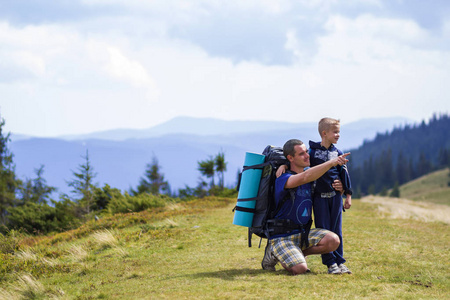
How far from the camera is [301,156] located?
7.18 metres

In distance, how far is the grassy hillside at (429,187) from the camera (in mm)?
141750

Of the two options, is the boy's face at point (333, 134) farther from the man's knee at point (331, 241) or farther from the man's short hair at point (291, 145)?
the man's knee at point (331, 241)

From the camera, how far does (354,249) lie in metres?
10.5

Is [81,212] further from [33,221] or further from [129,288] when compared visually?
[129,288]

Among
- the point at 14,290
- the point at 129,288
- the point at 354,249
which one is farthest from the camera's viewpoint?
the point at 354,249

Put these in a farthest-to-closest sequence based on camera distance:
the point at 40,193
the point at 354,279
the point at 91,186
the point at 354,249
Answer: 1. the point at 40,193
2. the point at 91,186
3. the point at 354,249
4. the point at 354,279

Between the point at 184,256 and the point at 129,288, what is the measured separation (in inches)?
127

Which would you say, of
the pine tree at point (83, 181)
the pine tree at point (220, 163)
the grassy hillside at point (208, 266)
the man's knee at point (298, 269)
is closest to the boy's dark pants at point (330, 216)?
the grassy hillside at point (208, 266)

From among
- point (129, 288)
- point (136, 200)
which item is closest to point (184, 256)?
point (129, 288)

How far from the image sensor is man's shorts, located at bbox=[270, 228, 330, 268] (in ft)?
23.8

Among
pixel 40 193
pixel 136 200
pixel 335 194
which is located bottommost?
pixel 40 193

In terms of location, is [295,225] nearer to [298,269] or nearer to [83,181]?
[298,269]

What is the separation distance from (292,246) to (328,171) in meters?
1.37

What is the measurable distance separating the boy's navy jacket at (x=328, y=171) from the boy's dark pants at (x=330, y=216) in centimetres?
20
